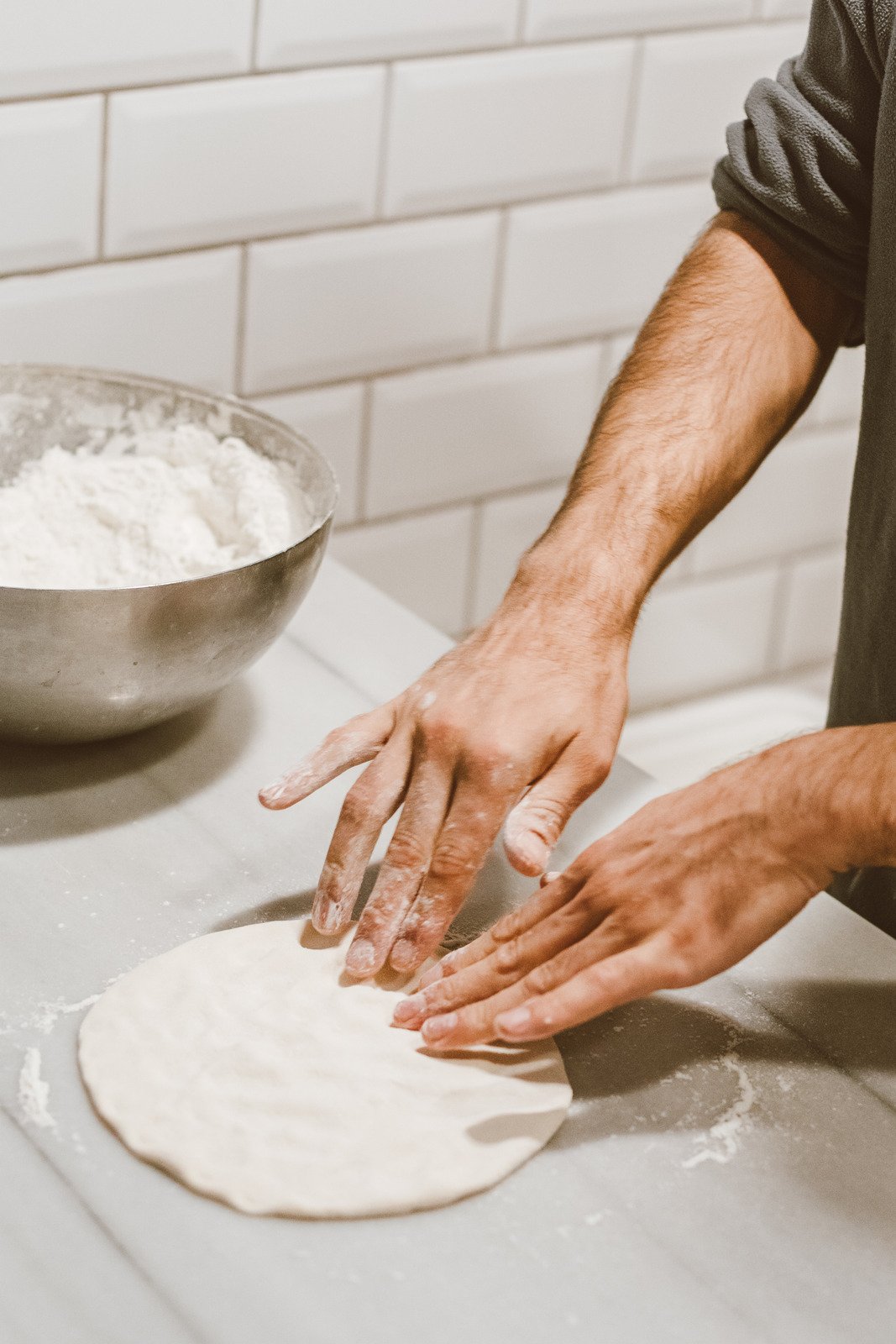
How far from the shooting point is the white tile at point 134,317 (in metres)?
1.41

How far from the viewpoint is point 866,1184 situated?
2.68ft

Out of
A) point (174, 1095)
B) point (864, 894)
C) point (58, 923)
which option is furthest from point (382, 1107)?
point (864, 894)

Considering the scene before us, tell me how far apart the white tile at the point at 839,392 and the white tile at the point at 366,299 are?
21.4 inches

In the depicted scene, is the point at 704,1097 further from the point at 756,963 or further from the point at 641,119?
the point at 641,119

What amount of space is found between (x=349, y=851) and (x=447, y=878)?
0.06 metres

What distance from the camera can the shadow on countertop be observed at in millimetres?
1038

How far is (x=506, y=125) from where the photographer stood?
1615mm

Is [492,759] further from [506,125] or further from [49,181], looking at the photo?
[506,125]

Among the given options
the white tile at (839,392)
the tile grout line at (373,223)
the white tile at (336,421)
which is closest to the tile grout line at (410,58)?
A: the tile grout line at (373,223)

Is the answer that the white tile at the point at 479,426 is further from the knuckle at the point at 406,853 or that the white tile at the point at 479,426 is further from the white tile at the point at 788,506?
the knuckle at the point at 406,853

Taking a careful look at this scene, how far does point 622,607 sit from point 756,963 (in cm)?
28

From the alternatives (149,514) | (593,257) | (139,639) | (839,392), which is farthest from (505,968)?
(839,392)

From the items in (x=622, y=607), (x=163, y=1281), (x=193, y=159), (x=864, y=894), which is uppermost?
(x=193, y=159)

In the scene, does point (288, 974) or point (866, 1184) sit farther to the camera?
point (288, 974)
